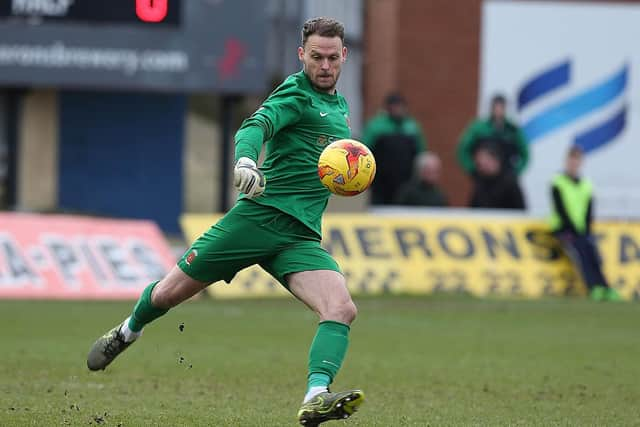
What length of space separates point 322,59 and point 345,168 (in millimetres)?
690

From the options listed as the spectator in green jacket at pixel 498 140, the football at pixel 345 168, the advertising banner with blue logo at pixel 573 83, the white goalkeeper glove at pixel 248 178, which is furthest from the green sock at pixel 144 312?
the advertising banner with blue logo at pixel 573 83

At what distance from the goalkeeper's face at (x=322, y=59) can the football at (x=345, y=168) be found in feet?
1.34

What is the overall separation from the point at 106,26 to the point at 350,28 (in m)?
7.15

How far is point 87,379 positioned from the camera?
10812 mm

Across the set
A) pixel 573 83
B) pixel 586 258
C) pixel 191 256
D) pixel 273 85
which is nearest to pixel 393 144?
pixel 586 258

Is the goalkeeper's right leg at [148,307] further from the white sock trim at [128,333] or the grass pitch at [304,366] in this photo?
the grass pitch at [304,366]

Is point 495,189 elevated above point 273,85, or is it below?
below

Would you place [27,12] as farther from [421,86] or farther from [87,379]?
[87,379]

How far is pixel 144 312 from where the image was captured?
29.6ft

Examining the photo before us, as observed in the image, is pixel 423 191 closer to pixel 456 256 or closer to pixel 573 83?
pixel 456 256

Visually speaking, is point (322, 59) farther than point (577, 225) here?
No

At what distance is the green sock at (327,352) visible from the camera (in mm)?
7902

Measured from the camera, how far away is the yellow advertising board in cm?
1955

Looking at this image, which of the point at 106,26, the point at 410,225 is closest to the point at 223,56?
the point at 106,26
